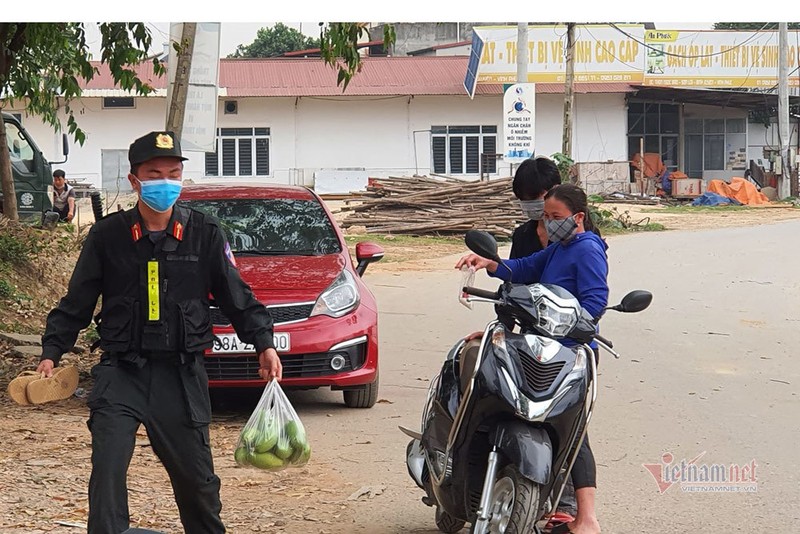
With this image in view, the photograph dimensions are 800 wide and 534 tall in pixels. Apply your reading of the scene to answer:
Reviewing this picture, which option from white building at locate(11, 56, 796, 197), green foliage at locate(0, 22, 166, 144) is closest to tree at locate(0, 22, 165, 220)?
green foliage at locate(0, 22, 166, 144)

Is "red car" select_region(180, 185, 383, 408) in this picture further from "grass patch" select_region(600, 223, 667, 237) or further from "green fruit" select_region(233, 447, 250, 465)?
"grass patch" select_region(600, 223, 667, 237)

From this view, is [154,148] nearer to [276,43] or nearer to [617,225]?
[617,225]

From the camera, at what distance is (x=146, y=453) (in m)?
7.27

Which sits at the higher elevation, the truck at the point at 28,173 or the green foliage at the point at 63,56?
the green foliage at the point at 63,56

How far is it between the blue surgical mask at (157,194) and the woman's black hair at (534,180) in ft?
6.62

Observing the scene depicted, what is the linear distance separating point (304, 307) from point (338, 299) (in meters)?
0.28

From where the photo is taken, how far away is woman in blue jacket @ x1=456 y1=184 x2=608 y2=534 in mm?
5121

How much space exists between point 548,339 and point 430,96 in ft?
126

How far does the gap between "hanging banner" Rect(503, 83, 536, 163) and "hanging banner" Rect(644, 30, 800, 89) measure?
17.4m

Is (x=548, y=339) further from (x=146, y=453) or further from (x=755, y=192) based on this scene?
(x=755, y=192)

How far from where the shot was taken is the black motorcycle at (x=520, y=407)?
174 inches

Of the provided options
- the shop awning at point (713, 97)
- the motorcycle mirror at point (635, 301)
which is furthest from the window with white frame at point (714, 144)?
the motorcycle mirror at point (635, 301)

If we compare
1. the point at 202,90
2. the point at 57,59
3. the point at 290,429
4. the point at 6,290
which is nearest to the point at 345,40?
the point at 202,90

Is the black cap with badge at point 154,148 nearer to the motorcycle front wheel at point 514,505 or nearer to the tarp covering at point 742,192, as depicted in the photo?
the motorcycle front wheel at point 514,505
